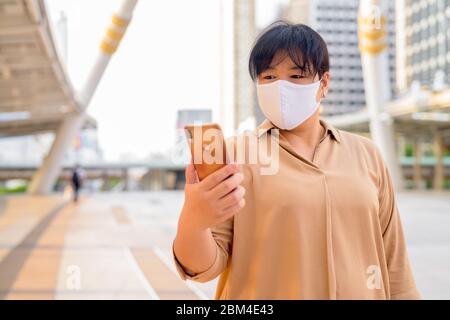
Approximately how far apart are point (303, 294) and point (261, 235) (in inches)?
8.7

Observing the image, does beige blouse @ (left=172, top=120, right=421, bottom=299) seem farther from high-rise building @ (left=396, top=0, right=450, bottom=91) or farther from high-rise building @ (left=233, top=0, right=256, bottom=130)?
high-rise building @ (left=396, top=0, right=450, bottom=91)

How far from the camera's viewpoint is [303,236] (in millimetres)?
1456

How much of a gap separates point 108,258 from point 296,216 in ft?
21.6

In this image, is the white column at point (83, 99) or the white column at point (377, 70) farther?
the white column at point (377, 70)

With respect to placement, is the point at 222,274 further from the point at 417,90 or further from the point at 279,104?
the point at 417,90

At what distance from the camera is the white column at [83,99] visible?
18.8m

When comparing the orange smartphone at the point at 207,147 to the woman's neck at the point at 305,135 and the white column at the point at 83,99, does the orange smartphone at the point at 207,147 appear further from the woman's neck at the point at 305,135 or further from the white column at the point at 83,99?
the white column at the point at 83,99

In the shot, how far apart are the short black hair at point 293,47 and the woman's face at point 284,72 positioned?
12 millimetres

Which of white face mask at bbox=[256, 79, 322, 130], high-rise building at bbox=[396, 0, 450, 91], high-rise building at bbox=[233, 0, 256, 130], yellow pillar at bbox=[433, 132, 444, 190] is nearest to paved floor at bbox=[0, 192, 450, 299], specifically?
white face mask at bbox=[256, 79, 322, 130]

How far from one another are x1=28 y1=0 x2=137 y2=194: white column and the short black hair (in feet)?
59.3

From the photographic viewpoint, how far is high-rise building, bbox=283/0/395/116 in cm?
8519

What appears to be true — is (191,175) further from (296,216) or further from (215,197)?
(296,216)

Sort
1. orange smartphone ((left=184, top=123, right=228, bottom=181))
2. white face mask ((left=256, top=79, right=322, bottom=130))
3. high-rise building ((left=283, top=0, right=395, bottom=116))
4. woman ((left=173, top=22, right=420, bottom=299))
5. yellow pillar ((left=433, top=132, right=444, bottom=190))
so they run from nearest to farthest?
orange smartphone ((left=184, top=123, right=228, bottom=181)) → woman ((left=173, top=22, right=420, bottom=299)) → white face mask ((left=256, top=79, right=322, bottom=130)) → yellow pillar ((left=433, top=132, right=444, bottom=190)) → high-rise building ((left=283, top=0, right=395, bottom=116))

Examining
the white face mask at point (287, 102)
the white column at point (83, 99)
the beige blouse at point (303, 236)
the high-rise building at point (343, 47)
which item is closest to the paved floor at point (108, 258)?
the beige blouse at point (303, 236)
